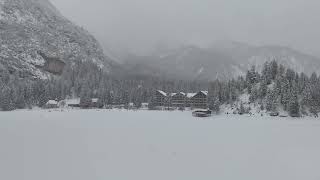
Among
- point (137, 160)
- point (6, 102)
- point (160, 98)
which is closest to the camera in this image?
point (137, 160)

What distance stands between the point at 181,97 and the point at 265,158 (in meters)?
157

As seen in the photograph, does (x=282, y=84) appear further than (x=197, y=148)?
Yes

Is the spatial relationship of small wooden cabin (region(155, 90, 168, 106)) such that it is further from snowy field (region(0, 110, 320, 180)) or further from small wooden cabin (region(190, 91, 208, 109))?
snowy field (region(0, 110, 320, 180))

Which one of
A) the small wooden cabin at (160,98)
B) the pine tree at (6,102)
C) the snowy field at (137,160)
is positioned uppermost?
the small wooden cabin at (160,98)

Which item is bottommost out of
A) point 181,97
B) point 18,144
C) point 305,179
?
point 305,179

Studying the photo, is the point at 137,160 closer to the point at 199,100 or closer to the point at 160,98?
the point at 199,100

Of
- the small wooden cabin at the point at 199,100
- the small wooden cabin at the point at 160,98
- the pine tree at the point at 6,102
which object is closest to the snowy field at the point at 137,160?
the pine tree at the point at 6,102

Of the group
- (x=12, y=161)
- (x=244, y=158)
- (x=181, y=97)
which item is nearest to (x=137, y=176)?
(x=12, y=161)

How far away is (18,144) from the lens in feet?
89.0

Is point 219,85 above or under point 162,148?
above

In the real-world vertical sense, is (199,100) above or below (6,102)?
above

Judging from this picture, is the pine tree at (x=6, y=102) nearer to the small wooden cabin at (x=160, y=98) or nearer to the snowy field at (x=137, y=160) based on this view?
the small wooden cabin at (x=160, y=98)

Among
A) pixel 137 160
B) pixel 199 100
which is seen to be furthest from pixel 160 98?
pixel 137 160

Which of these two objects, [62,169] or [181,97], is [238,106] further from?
[62,169]
